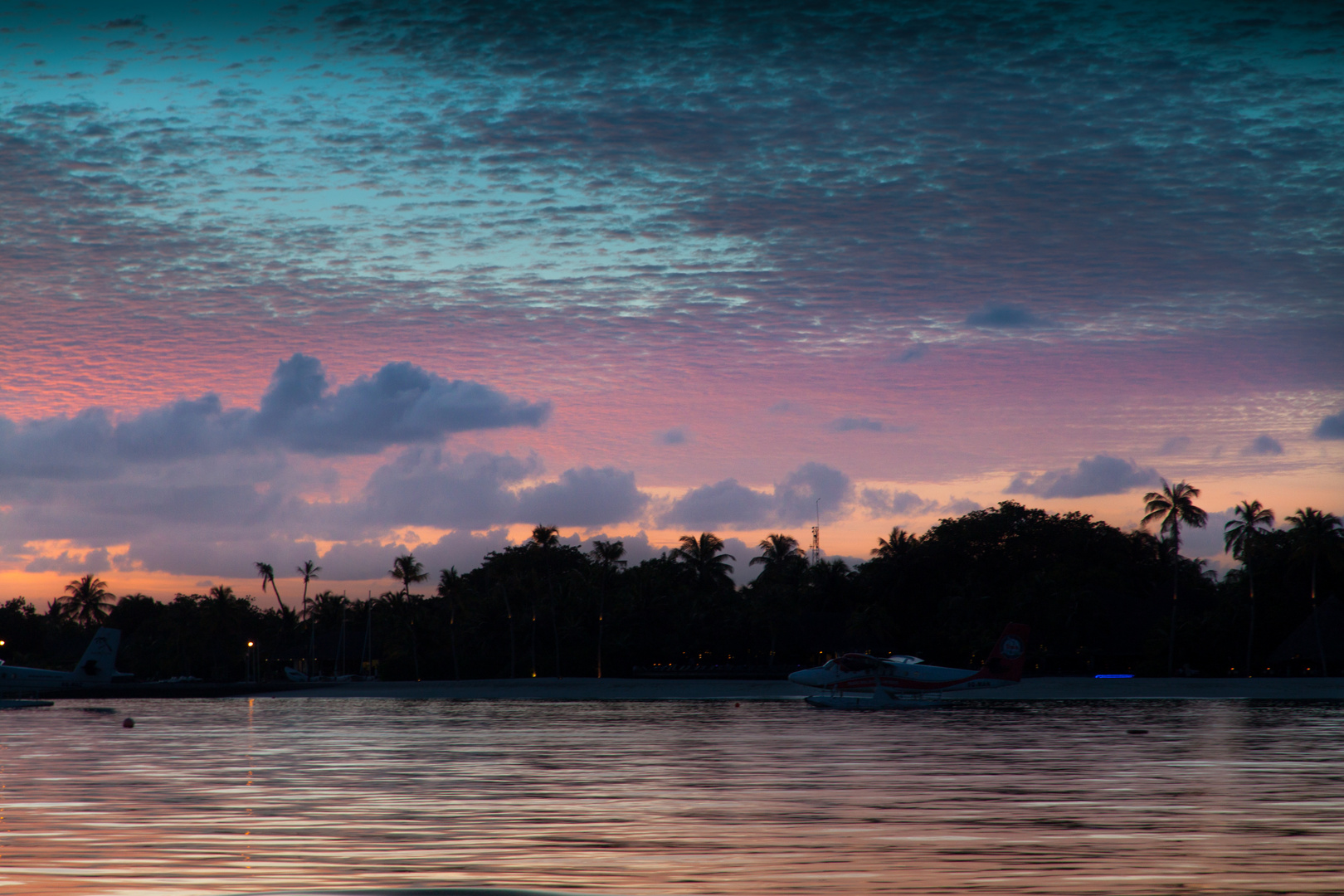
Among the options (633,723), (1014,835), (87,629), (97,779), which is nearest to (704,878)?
(1014,835)

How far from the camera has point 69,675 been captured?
62.2 meters

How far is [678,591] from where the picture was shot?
3986 inches

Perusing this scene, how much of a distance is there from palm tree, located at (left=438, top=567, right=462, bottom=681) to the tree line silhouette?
233 millimetres

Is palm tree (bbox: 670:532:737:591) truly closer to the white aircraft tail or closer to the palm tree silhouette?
the palm tree silhouette

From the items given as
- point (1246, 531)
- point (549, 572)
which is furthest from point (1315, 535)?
point (549, 572)

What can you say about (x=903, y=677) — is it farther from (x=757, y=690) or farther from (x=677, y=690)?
(x=677, y=690)

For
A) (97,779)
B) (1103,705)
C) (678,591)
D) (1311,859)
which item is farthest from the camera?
(678,591)

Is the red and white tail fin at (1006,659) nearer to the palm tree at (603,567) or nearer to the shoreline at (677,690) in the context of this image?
the shoreline at (677,690)

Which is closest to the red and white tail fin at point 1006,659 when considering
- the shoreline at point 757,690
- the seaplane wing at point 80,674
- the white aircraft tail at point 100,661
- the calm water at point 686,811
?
the shoreline at point 757,690

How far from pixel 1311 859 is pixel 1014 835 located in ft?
10.4

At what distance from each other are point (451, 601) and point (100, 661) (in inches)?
1648

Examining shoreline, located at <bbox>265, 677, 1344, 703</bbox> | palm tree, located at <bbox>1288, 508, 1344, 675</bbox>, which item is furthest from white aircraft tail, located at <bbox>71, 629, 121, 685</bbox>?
palm tree, located at <bbox>1288, 508, 1344, 675</bbox>

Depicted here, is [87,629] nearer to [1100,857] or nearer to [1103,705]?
[1103,705]

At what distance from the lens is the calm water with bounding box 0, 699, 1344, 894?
1195 cm
